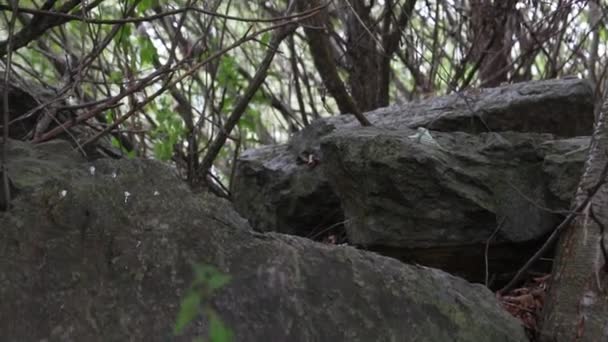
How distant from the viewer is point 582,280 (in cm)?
267

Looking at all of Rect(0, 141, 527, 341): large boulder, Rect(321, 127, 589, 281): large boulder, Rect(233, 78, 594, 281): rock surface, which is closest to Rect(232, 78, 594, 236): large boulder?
Rect(233, 78, 594, 281): rock surface

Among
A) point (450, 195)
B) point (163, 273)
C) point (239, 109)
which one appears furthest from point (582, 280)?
point (239, 109)

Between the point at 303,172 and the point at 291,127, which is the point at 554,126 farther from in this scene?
the point at 291,127

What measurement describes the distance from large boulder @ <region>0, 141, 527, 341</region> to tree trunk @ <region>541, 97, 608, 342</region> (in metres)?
0.23

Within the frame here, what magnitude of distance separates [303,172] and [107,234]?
1.87 metres

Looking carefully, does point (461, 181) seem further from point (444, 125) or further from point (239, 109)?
point (239, 109)

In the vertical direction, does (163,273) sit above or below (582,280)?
above

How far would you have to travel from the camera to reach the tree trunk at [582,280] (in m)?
2.60

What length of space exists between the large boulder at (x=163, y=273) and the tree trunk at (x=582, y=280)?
228 millimetres

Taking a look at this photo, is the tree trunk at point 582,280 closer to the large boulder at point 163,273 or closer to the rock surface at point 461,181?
the large boulder at point 163,273

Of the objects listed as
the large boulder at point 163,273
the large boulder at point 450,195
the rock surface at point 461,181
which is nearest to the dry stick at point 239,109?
the rock surface at point 461,181

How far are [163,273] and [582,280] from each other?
135 cm

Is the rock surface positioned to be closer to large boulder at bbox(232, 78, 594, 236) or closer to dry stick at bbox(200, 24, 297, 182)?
large boulder at bbox(232, 78, 594, 236)

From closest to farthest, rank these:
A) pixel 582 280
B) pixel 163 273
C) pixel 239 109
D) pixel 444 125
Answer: pixel 163 273 < pixel 582 280 < pixel 444 125 < pixel 239 109
